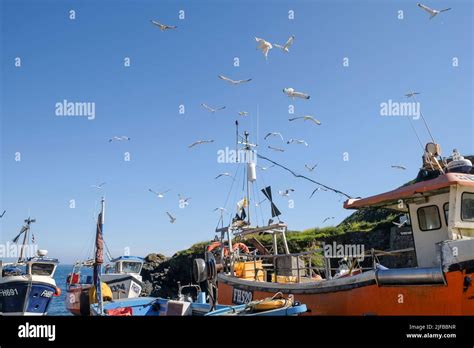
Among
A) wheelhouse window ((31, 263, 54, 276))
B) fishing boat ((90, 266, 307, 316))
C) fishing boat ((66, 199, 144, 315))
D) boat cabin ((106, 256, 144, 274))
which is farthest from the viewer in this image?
boat cabin ((106, 256, 144, 274))

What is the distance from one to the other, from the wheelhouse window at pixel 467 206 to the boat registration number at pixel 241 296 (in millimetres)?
6170

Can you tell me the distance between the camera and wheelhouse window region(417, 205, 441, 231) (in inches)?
348

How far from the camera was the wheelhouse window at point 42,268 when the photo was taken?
770 inches

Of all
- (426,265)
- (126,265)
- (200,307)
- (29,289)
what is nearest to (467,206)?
(426,265)

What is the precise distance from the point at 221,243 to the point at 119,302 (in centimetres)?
375

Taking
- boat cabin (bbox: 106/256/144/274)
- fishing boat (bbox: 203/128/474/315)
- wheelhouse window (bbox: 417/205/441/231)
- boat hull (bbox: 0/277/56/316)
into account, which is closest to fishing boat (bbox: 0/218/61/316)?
boat hull (bbox: 0/277/56/316)

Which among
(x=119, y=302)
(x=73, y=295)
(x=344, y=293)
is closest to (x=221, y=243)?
(x=119, y=302)

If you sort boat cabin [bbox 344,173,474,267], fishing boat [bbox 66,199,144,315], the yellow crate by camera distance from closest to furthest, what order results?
1. boat cabin [bbox 344,173,474,267]
2. the yellow crate
3. fishing boat [bbox 66,199,144,315]

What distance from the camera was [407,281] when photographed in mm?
8148

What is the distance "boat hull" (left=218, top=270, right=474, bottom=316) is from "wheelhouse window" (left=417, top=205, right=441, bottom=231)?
1.46 metres

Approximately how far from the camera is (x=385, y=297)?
336 inches

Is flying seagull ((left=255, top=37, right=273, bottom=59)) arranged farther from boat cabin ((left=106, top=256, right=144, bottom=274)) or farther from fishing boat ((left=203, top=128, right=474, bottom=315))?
boat cabin ((left=106, top=256, right=144, bottom=274))

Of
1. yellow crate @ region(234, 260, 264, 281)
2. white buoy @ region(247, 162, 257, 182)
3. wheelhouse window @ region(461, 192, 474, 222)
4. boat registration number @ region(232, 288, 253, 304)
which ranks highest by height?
white buoy @ region(247, 162, 257, 182)
